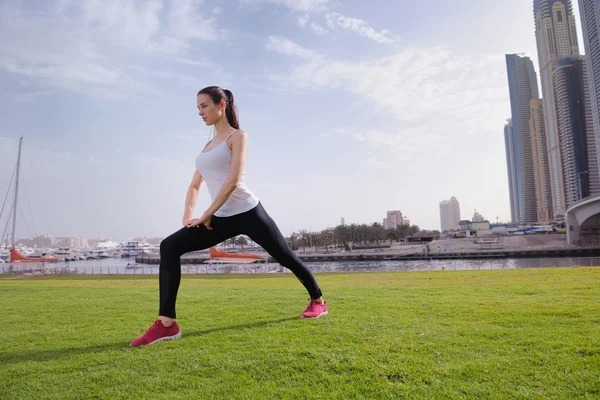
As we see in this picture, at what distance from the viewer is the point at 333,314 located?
384cm

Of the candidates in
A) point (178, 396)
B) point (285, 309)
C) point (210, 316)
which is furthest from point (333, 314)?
point (178, 396)

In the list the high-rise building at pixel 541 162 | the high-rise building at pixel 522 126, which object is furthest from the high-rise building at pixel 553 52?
the high-rise building at pixel 522 126

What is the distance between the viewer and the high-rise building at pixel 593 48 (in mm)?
82375

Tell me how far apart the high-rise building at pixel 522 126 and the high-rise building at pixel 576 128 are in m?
50.2

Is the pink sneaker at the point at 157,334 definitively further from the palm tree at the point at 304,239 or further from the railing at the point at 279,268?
the palm tree at the point at 304,239

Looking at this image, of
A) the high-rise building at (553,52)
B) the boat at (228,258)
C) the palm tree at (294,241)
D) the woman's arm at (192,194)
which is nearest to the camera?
the woman's arm at (192,194)

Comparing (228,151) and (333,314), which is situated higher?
(228,151)

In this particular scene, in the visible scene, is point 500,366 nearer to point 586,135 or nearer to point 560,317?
point 560,317

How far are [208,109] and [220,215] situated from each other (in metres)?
1.03

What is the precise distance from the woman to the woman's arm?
14 mm

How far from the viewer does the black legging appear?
3438 mm

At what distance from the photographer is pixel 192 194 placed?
399 cm

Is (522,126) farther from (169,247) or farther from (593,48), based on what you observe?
(169,247)

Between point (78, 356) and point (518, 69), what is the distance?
228515 mm
